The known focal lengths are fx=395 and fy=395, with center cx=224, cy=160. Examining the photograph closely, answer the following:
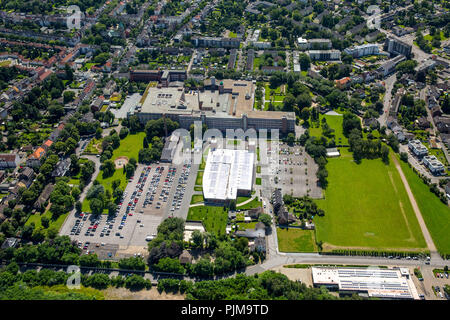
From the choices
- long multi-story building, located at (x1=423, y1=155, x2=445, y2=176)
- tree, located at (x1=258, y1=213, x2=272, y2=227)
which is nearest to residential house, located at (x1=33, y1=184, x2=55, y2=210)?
tree, located at (x1=258, y1=213, x2=272, y2=227)

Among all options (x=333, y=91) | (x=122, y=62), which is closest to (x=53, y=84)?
(x=122, y=62)

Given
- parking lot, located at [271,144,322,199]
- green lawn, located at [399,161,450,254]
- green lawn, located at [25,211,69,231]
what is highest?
green lawn, located at [399,161,450,254]

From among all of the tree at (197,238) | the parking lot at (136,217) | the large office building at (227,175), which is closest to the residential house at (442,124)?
the large office building at (227,175)

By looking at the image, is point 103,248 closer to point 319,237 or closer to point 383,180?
point 319,237

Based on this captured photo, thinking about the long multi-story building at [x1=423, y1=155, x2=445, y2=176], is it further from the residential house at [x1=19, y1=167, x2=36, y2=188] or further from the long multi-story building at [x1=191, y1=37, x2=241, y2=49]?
the residential house at [x1=19, y1=167, x2=36, y2=188]

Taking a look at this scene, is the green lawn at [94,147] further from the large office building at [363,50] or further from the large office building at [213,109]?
the large office building at [363,50]
